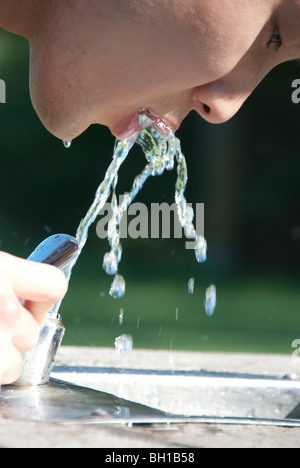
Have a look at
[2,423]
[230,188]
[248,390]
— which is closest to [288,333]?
[248,390]

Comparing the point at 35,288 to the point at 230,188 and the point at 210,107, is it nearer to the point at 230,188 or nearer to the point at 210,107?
the point at 210,107

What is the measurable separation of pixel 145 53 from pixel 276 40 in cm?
14

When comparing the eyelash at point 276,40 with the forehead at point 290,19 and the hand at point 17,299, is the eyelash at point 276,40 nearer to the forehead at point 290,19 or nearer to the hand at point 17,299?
the forehead at point 290,19

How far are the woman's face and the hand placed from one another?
0.36m

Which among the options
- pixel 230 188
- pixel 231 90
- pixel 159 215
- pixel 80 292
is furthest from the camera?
pixel 230 188

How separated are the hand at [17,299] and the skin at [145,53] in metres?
0.36

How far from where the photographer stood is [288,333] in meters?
2.68

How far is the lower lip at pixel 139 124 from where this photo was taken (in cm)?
91

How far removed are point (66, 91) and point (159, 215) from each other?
3.74m

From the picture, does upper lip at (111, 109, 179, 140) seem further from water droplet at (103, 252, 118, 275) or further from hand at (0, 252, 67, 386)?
hand at (0, 252, 67, 386)

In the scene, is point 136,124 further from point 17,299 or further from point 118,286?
point 17,299

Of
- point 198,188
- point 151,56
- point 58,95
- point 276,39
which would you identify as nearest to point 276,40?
point 276,39

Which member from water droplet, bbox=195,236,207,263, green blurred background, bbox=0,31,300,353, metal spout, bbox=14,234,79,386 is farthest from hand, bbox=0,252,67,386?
green blurred background, bbox=0,31,300,353
